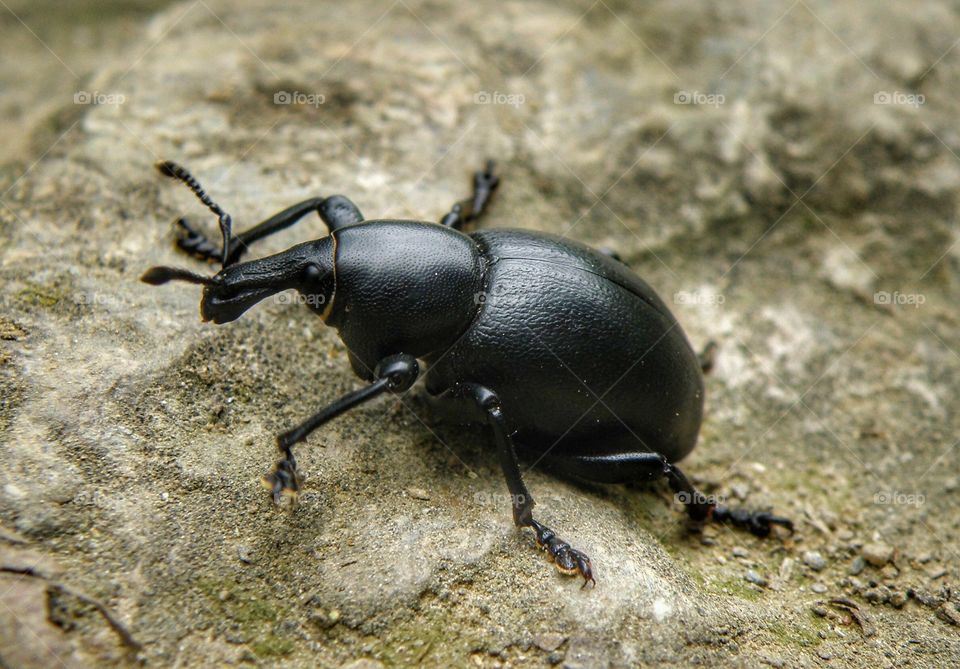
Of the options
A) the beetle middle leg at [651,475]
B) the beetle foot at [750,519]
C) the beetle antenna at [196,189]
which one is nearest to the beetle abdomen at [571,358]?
the beetle middle leg at [651,475]

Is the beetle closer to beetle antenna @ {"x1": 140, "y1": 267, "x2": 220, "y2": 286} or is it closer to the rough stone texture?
beetle antenna @ {"x1": 140, "y1": 267, "x2": 220, "y2": 286}

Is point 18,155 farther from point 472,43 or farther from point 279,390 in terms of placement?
point 472,43

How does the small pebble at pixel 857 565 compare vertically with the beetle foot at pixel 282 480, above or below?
above

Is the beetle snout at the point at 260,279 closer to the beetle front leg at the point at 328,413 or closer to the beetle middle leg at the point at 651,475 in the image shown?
the beetle front leg at the point at 328,413

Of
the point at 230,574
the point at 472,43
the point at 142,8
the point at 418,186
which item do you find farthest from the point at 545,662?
the point at 142,8

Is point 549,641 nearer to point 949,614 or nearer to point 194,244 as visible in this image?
point 949,614

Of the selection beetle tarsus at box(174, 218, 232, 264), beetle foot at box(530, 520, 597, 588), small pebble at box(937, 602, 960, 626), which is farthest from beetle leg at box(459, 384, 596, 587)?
small pebble at box(937, 602, 960, 626)
